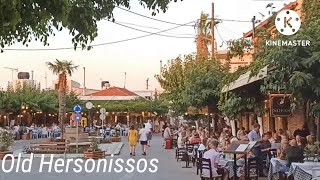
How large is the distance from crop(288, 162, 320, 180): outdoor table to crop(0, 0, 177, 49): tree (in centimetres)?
526

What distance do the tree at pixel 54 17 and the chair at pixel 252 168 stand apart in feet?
22.5

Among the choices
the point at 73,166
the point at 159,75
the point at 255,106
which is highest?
the point at 159,75

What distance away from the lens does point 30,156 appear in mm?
28234

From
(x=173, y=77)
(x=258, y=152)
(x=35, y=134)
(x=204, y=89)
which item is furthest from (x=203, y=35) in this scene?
(x=258, y=152)

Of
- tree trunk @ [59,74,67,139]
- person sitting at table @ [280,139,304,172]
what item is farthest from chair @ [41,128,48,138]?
person sitting at table @ [280,139,304,172]

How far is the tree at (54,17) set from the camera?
7.21 meters

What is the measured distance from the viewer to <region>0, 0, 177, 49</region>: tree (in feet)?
23.7

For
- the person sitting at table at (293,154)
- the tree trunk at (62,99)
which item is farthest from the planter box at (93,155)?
the person sitting at table at (293,154)

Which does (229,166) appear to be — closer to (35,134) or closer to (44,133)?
(44,133)

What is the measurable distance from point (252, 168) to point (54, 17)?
910 cm

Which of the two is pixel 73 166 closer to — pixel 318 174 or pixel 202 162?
pixel 202 162

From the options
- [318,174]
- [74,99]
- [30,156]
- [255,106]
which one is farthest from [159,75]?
[318,174]

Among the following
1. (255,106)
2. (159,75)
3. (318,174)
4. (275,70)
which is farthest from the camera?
(159,75)

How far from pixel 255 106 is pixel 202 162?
10564 mm
